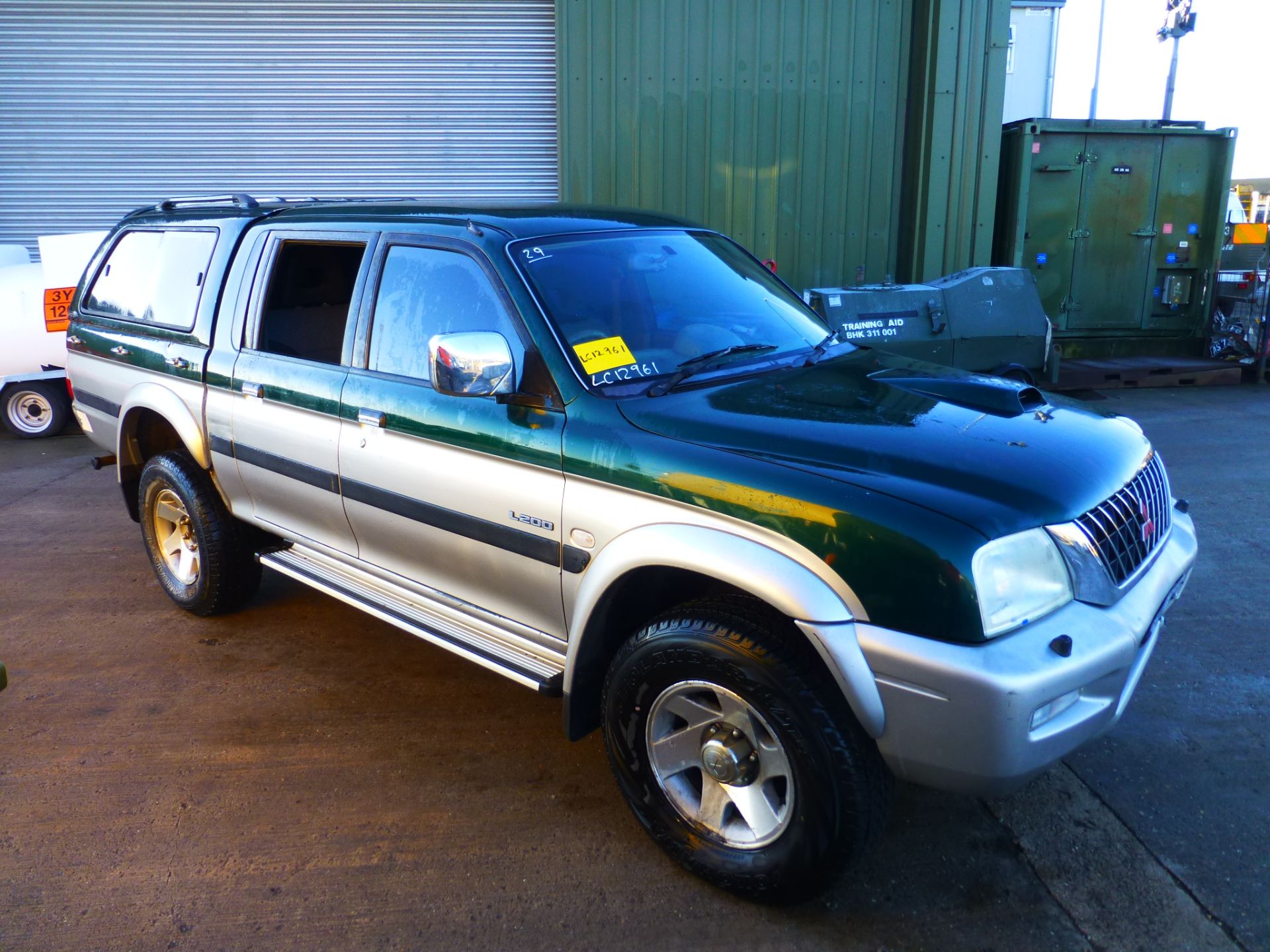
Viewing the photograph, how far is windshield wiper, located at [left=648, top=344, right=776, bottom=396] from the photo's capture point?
3.09 m

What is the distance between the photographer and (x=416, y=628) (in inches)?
138

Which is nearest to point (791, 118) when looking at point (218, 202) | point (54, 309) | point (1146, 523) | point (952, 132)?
point (952, 132)

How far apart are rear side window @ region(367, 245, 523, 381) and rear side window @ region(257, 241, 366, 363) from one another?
0.48 m

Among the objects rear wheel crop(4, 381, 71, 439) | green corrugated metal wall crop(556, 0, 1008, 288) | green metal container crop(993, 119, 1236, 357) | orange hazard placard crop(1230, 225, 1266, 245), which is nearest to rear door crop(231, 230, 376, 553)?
rear wheel crop(4, 381, 71, 439)

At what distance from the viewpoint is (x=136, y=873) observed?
9.71ft

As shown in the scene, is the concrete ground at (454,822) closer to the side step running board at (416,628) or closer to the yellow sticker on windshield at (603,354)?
the side step running board at (416,628)

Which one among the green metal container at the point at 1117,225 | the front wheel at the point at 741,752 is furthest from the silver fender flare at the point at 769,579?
the green metal container at the point at 1117,225

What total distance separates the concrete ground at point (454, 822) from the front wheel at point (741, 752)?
0.62 ft

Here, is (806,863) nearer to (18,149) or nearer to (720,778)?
(720,778)

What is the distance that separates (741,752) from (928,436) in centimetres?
103

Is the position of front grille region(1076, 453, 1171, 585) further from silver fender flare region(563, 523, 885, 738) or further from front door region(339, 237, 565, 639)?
front door region(339, 237, 565, 639)

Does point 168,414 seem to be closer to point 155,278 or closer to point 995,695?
point 155,278

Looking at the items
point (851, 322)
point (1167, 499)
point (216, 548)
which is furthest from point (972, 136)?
point (216, 548)

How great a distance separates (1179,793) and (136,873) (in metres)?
3.34
